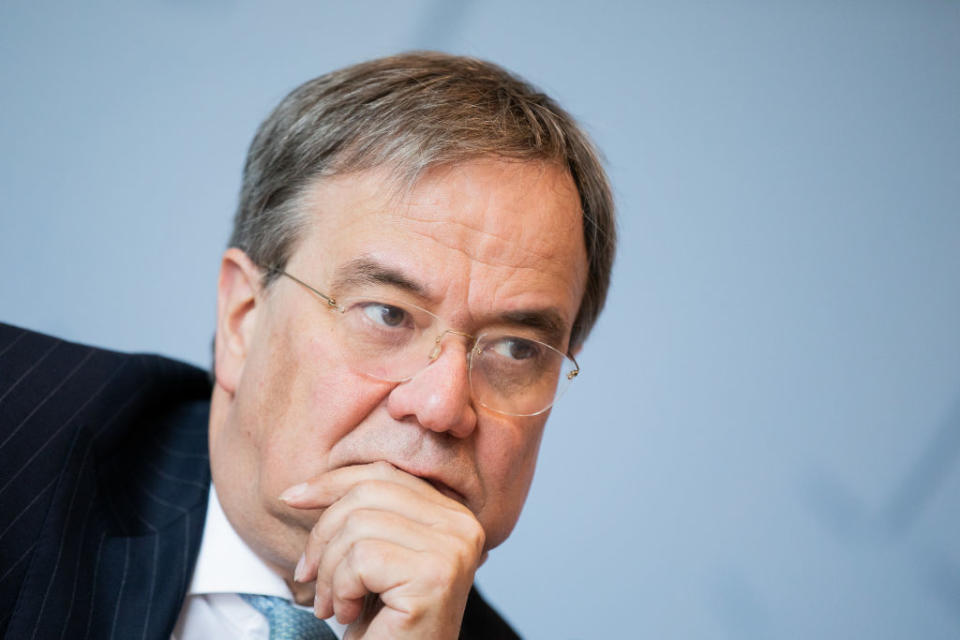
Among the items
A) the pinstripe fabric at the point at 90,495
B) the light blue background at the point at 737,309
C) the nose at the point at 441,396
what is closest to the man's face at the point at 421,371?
the nose at the point at 441,396

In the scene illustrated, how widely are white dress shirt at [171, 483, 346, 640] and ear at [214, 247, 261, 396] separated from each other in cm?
40

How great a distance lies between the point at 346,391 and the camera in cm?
221

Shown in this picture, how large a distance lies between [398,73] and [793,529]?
8.09ft

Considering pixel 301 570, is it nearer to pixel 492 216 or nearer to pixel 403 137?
pixel 492 216

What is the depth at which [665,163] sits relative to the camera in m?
4.04

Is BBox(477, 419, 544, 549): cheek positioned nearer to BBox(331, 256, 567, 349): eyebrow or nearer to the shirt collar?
BBox(331, 256, 567, 349): eyebrow

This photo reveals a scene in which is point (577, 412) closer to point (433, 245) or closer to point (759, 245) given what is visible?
point (759, 245)

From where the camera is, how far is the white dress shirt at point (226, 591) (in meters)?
2.47

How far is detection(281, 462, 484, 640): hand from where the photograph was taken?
2.01 metres

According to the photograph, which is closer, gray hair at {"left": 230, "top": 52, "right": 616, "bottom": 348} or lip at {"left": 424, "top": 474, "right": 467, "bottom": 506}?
lip at {"left": 424, "top": 474, "right": 467, "bottom": 506}

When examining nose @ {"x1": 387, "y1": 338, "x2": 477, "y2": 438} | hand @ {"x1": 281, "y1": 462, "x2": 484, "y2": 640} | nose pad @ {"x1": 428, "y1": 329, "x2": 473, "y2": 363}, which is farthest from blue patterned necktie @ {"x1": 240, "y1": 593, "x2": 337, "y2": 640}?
nose pad @ {"x1": 428, "y1": 329, "x2": 473, "y2": 363}

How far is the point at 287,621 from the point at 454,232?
1.05 meters

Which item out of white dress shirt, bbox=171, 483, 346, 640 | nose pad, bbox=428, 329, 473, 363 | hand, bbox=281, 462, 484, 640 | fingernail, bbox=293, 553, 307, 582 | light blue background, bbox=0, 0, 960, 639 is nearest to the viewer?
hand, bbox=281, 462, 484, 640

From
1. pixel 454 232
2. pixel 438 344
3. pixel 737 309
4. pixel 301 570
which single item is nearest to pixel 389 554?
pixel 301 570
